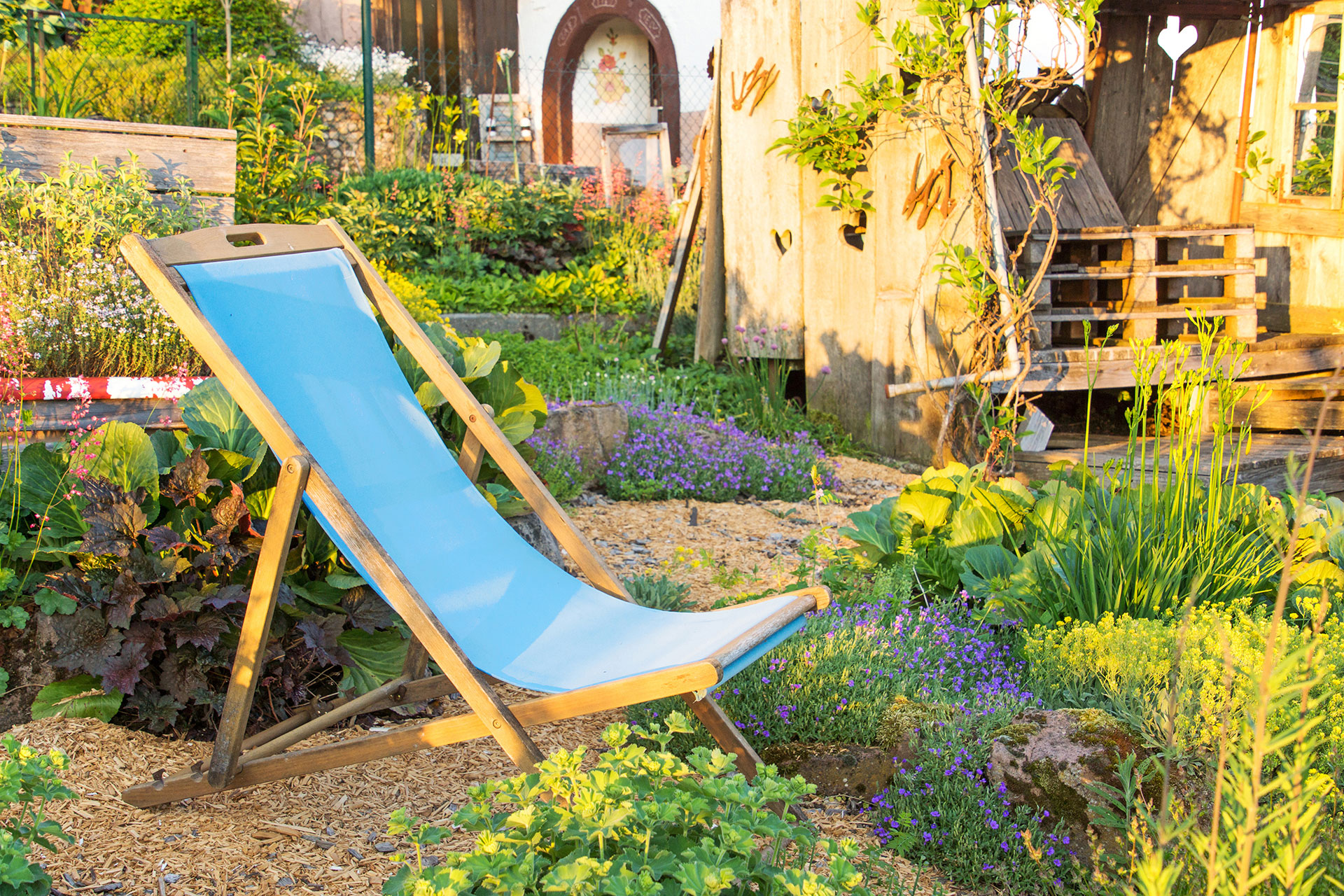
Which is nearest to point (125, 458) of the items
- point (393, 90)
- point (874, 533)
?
point (874, 533)

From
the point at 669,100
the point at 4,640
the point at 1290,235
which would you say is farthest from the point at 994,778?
the point at 669,100

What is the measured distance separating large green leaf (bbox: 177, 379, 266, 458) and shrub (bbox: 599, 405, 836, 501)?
2.18 m

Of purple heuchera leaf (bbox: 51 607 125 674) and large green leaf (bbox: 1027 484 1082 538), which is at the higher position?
large green leaf (bbox: 1027 484 1082 538)

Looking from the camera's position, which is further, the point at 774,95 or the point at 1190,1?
the point at 1190,1

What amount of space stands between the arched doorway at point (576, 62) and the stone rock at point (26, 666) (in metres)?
11.1

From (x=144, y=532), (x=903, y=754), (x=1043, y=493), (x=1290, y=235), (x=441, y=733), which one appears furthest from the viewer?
(x=1290, y=235)

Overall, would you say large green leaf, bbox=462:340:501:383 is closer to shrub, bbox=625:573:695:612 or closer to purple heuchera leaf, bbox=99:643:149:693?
shrub, bbox=625:573:695:612

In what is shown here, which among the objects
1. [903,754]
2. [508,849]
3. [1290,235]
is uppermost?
[1290,235]

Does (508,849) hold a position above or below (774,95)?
below

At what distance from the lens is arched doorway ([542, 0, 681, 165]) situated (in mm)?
12758

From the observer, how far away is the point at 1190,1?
21.5 feet

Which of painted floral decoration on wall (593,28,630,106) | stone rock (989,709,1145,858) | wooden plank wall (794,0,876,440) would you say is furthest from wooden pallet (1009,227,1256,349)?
painted floral decoration on wall (593,28,630,106)

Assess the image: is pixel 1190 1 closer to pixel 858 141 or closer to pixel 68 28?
pixel 858 141

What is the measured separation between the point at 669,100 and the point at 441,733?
12.3 meters
